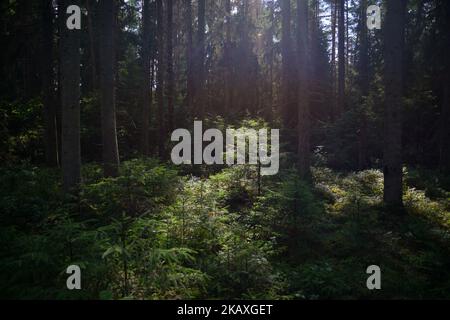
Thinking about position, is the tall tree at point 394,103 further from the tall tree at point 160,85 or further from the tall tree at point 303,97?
the tall tree at point 160,85

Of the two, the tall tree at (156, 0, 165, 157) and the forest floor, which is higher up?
the tall tree at (156, 0, 165, 157)

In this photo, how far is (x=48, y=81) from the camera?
584 inches

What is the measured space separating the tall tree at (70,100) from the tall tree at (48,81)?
507 centimetres

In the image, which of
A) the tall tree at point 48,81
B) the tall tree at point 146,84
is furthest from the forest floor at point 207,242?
the tall tree at point 146,84

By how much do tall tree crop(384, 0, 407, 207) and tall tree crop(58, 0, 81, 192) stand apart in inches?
369

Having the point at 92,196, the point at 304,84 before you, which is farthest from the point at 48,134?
the point at 304,84

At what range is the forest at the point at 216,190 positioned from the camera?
5715 millimetres

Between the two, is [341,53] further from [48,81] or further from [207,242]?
[207,242]

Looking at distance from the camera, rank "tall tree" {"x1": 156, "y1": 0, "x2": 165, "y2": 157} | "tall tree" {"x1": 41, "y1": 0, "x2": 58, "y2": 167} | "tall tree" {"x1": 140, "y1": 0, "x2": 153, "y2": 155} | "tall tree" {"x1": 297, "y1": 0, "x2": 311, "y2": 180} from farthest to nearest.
Answer: "tall tree" {"x1": 156, "y1": 0, "x2": 165, "y2": 157} < "tall tree" {"x1": 140, "y1": 0, "x2": 153, "y2": 155} < "tall tree" {"x1": 297, "y1": 0, "x2": 311, "y2": 180} < "tall tree" {"x1": 41, "y1": 0, "x2": 58, "y2": 167}

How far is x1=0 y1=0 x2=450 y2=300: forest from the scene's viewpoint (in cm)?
571

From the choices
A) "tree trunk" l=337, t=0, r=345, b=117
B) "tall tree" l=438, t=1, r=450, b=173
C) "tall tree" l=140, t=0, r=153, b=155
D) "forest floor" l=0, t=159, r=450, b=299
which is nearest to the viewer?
"forest floor" l=0, t=159, r=450, b=299

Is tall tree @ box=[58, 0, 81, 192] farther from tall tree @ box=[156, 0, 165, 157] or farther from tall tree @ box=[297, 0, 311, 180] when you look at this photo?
tall tree @ box=[156, 0, 165, 157]

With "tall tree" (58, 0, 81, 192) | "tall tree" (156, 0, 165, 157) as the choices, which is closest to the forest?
"tall tree" (58, 0, 81, 192)
